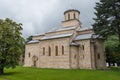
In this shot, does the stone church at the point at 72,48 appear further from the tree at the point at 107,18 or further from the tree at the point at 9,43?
the tree at the point at 9,43

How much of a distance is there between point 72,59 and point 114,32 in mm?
11616

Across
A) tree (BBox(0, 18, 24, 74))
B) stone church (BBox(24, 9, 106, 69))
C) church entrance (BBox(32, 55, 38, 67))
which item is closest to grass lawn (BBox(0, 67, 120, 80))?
tree (BBox(0, 18, 24, 74))

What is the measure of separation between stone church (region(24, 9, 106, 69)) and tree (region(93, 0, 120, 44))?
4906mm

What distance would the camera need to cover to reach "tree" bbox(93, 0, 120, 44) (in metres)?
32.3

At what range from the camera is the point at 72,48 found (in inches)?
1544

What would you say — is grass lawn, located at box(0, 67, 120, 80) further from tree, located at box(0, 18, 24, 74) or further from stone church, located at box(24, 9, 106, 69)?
stone church, located at box(24, 9, 106, 69)

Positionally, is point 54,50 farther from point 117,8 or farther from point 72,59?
point 117,8

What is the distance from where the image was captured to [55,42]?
4225 cm

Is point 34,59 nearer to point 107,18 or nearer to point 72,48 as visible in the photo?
point 72,48

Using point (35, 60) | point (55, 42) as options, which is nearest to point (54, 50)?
point (55, 42)

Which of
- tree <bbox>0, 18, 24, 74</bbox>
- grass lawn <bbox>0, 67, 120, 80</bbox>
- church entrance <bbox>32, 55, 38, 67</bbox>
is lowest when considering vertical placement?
grass lawn <bbox>0, 67, 120, 80</bbox>

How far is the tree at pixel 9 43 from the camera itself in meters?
31.4

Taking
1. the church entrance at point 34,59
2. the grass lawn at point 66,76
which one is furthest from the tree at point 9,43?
the church entrance at point 34,59

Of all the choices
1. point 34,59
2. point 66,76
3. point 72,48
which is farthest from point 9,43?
point 34,59
